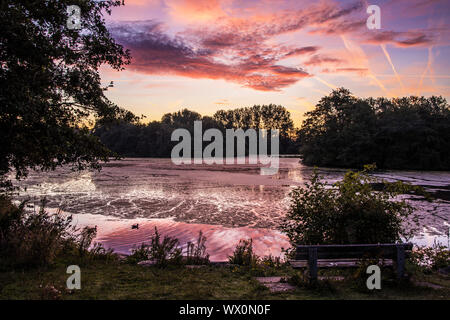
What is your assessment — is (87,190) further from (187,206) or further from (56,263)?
(56,263)

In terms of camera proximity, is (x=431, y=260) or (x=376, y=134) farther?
(x=376, y=134)

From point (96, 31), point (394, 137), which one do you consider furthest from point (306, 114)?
point (96, 31)

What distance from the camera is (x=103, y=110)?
9.40m

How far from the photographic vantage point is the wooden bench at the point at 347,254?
18.6ft

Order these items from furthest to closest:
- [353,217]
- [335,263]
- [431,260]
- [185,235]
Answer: [185,235] < [431,260] < [353,217] < [335,263]

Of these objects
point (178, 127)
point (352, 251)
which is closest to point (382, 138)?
point (352, 251)

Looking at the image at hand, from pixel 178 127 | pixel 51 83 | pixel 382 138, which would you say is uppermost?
pixel 178 127

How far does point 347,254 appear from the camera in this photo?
5809 millimetres

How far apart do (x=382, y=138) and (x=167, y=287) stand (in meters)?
72.1

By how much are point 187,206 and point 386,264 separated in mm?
14738

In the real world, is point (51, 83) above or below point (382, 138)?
below

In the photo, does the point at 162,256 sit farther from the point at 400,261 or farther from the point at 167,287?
the point at 400,261

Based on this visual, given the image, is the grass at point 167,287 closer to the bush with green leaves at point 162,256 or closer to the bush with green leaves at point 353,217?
the bush with green leaves at point 162,256
